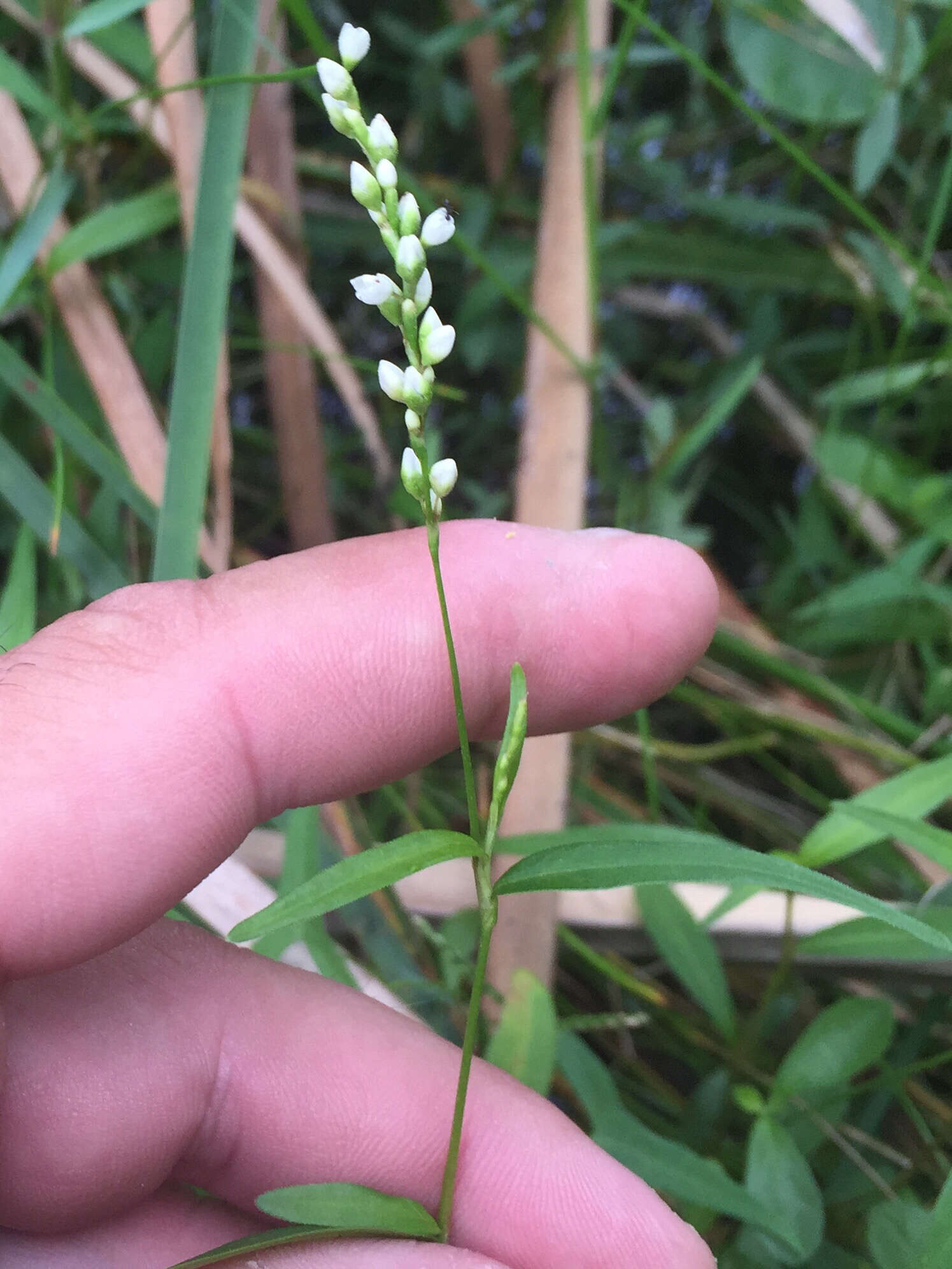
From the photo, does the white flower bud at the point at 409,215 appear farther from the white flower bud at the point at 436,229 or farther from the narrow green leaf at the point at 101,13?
the narrow green leaf at the point at 101,13

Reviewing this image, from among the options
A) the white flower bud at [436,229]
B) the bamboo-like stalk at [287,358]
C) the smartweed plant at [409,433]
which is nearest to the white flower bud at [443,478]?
the smartweed plant at [409,433]

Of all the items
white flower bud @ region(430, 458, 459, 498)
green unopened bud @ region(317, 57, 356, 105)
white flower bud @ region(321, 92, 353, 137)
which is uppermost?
green unopened bud @ region(317, 57, 356, 105)

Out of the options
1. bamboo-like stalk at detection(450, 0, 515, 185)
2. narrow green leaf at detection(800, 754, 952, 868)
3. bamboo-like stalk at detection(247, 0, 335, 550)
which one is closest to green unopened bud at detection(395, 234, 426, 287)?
narrow green leaf at detection(800, 754, 952, 868)

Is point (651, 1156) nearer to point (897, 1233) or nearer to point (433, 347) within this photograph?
point (897, 1233)

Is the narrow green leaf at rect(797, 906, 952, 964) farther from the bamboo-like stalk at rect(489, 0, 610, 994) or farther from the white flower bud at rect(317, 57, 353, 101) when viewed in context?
the white flower bud at rect(317, 57, 353, 101)

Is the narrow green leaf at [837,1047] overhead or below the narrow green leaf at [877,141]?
below

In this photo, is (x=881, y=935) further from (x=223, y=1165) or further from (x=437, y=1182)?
(x=223, y=1165)

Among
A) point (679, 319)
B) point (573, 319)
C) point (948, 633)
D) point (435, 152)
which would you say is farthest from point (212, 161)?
point (948, 633)
